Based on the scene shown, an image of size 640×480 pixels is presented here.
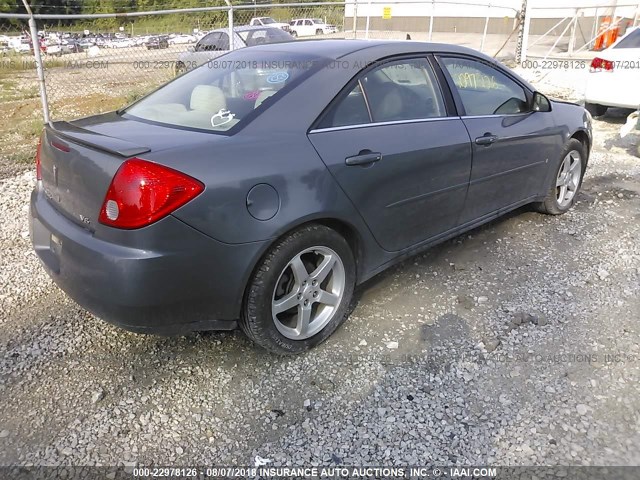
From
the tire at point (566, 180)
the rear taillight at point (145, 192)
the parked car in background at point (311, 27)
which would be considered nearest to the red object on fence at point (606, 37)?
the parked car in background at point (311, 27)

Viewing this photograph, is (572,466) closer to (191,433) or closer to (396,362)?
(396,362)

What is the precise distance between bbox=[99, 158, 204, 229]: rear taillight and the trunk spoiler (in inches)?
3.5

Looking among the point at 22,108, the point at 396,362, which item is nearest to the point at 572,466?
the point at 396,362

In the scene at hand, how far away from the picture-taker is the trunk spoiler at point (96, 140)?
7.48 feet

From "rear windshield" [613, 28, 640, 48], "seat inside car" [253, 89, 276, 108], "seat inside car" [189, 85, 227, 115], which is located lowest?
"seat inside car" [189, 85, 227, 115]

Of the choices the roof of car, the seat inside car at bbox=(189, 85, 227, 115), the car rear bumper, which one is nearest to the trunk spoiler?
the car rear bumper

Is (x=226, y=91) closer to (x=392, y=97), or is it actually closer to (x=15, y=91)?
(x=392, y=97)

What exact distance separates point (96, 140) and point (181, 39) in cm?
926

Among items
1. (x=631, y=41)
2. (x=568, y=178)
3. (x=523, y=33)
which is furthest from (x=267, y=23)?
(x=568, y=178)

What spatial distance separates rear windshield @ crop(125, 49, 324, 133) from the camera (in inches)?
106

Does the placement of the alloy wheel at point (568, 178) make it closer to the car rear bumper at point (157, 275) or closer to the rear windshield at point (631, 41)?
the car rear bumper at point (157, 275)

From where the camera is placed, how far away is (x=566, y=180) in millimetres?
4777

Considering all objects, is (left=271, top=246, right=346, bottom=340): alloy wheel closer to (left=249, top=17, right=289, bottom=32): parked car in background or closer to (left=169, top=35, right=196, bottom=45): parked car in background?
(left=169, top=35, right=196, bottom=45): parked car in background

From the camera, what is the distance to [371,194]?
288 centimetres
